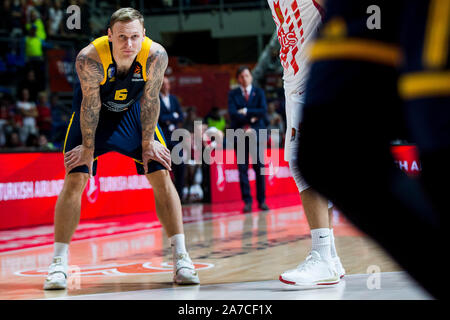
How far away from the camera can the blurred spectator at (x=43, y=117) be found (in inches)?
484

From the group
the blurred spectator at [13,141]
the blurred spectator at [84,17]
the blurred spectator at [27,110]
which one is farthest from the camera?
the blurred spectator at [27,110]

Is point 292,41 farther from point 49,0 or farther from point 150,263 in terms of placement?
point 49,0

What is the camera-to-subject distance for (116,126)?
3812mm

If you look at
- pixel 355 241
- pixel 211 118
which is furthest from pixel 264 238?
pixel 211 118

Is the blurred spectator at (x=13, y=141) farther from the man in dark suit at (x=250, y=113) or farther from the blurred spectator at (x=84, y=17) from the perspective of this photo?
the man in dark suit at (x=250, y=113)

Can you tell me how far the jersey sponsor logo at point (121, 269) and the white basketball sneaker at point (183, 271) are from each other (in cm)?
51

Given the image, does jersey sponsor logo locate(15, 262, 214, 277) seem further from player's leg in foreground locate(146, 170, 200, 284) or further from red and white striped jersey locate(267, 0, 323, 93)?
red and white striped jersey locate(267, 0, 323, 93)

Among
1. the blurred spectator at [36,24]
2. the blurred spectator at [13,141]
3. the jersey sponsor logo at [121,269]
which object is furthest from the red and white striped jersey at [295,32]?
the blurred spectator at [36,24]

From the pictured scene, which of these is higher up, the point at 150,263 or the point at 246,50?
the point at 246,50

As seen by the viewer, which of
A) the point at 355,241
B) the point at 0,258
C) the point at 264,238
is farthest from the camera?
the point at 264,238

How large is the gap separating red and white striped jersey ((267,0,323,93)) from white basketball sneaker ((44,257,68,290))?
62.1 inches

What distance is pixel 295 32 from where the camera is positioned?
3566 mm

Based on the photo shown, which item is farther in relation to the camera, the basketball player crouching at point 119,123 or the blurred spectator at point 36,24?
the blurred spectator at point 36,24
